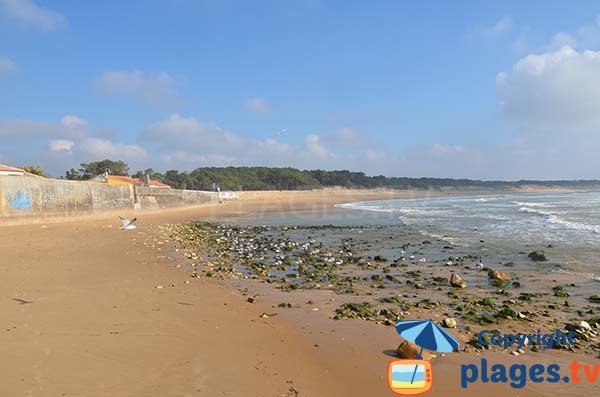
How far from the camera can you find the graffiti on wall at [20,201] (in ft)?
67.8

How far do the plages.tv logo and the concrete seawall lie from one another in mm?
22038

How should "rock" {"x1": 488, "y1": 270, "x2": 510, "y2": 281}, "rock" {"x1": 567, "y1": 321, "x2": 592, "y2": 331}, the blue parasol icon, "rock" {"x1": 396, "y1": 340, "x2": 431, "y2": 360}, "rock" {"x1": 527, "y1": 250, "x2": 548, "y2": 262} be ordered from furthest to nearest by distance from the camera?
"rock" {"x1": 527, "y1": 250, "x2": 548, "y2": 262} < "rock" {"x1": 488, "y1": 270, "x2": 510, "y2": 281} < "rock" {"x1": 567, "y1": 321, "x2": 592, "y2": 331} < "rock" {"x1": 396, "y1": 340, "x2": 431, "y2": 360} < the blue parasol icon

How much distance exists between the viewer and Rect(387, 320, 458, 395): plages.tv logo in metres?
4.50

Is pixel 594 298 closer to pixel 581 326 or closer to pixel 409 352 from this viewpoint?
pixel 581 326

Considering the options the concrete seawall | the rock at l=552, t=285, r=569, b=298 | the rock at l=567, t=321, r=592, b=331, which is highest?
the concrete seawall

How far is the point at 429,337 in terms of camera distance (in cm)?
455

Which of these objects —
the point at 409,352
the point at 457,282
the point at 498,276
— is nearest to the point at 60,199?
the point at 457,282

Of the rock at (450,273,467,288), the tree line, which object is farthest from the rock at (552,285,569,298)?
the tree line

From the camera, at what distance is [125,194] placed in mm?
34438

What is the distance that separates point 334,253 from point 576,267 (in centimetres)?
788

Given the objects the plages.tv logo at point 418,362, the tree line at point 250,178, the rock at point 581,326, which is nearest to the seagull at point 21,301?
the plages.tv logo at point 418,362

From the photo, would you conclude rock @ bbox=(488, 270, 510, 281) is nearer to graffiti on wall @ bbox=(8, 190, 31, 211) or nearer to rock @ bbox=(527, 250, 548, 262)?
rock @ bbox=(527, 250, 548, 262)

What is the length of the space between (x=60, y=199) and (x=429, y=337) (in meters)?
26.0

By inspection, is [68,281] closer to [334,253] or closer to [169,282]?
[169,282]
